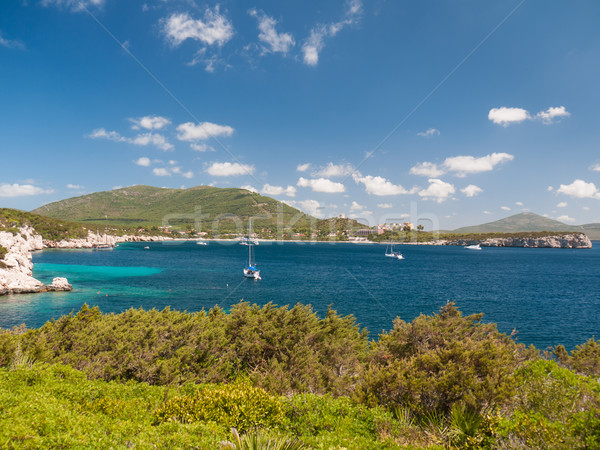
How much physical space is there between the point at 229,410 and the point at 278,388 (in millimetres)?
3474

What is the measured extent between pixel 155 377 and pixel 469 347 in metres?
8.49

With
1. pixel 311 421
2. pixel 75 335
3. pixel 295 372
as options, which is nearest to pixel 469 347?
pixel 311 421

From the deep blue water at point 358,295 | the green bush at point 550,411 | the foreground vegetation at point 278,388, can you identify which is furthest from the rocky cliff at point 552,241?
the green bush at point 550,411

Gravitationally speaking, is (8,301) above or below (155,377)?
below

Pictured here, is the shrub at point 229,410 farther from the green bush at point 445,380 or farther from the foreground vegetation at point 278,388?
the green bush at point 445,380

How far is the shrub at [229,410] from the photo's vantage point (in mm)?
5285

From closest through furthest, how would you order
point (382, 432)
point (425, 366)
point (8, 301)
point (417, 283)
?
point (382, 432) < point (425, 366) < point (8, 301) < point (417, 283)

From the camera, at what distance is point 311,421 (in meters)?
5.73

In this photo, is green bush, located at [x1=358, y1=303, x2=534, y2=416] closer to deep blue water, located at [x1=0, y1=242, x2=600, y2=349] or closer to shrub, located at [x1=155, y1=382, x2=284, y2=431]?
shrub, located at [x1=155, y1=382, x2=284, y2=431]

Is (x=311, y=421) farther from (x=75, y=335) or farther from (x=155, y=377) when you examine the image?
(x=75, y=335)

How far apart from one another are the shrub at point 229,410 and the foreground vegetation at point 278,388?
0.02m

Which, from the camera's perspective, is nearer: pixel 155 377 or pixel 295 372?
pixel 155 377

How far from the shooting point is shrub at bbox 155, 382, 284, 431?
5.29 meters

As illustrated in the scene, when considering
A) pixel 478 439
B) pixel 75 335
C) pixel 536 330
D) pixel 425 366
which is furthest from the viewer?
pixel 536 330
